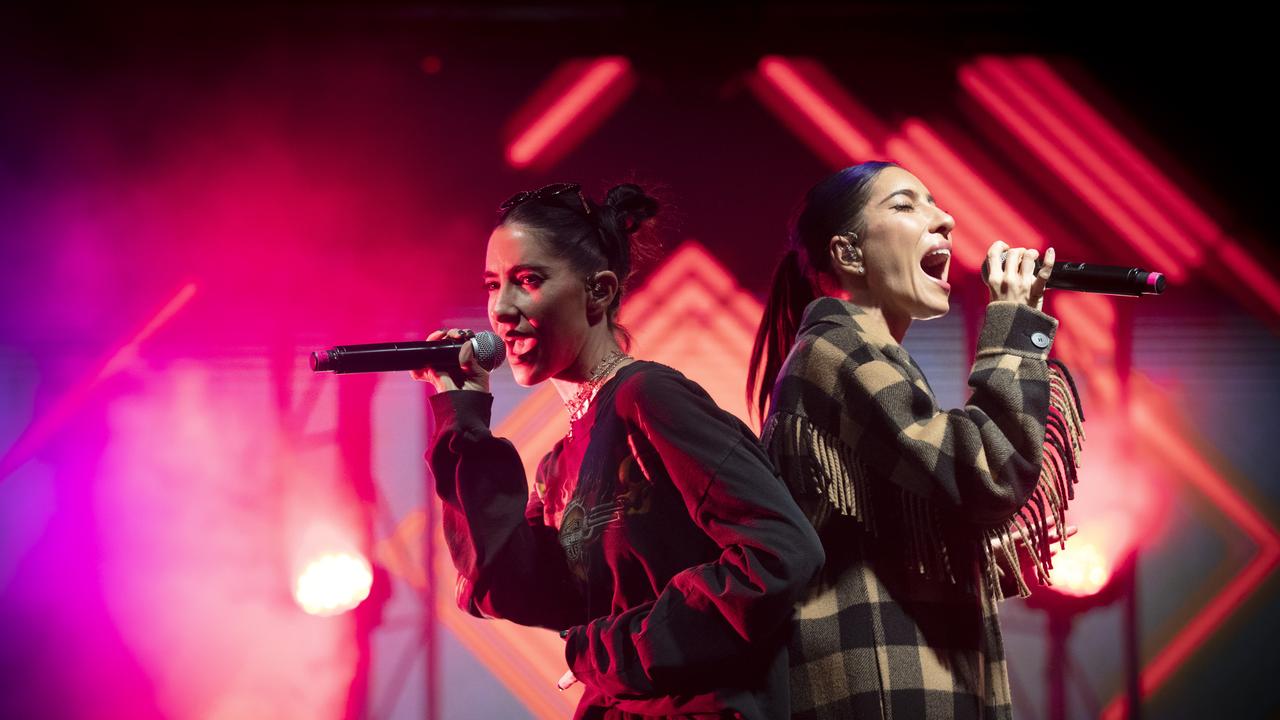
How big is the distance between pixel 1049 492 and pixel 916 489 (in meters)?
0.23

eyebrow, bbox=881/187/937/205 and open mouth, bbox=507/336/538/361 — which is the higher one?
eyebrow, bbox=881/187/937/205

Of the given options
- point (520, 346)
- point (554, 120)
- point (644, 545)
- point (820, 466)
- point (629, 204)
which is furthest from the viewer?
point (554, 120)

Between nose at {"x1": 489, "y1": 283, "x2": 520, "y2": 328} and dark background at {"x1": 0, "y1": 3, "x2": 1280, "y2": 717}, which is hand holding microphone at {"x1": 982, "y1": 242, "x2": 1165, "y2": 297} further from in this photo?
dark background at {"x1": 0, "y1": 3, "x2": 1280, "y2": 717}

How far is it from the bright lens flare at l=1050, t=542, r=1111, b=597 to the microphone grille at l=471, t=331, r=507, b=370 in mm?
2572

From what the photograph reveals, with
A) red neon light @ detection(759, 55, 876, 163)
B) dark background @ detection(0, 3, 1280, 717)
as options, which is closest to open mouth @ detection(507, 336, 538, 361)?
dark background @ detection(0, 3, 1280, 717)

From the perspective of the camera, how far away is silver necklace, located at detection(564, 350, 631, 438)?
4.95 ft

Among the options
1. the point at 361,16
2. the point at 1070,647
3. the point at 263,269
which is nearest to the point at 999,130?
the point at 1070,647

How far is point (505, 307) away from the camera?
1.53 metres

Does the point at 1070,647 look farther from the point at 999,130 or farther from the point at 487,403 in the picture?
the point at 487,403

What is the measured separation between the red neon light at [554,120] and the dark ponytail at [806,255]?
200cm

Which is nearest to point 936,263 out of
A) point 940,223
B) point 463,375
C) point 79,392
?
point 940,223

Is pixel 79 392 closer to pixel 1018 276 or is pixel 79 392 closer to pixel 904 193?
pixel 904 193

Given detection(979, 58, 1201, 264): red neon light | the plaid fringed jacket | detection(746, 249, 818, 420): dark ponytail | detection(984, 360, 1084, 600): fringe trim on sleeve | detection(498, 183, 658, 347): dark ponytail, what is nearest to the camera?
the plaid fringed jacket

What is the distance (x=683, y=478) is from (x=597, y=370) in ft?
1.01
